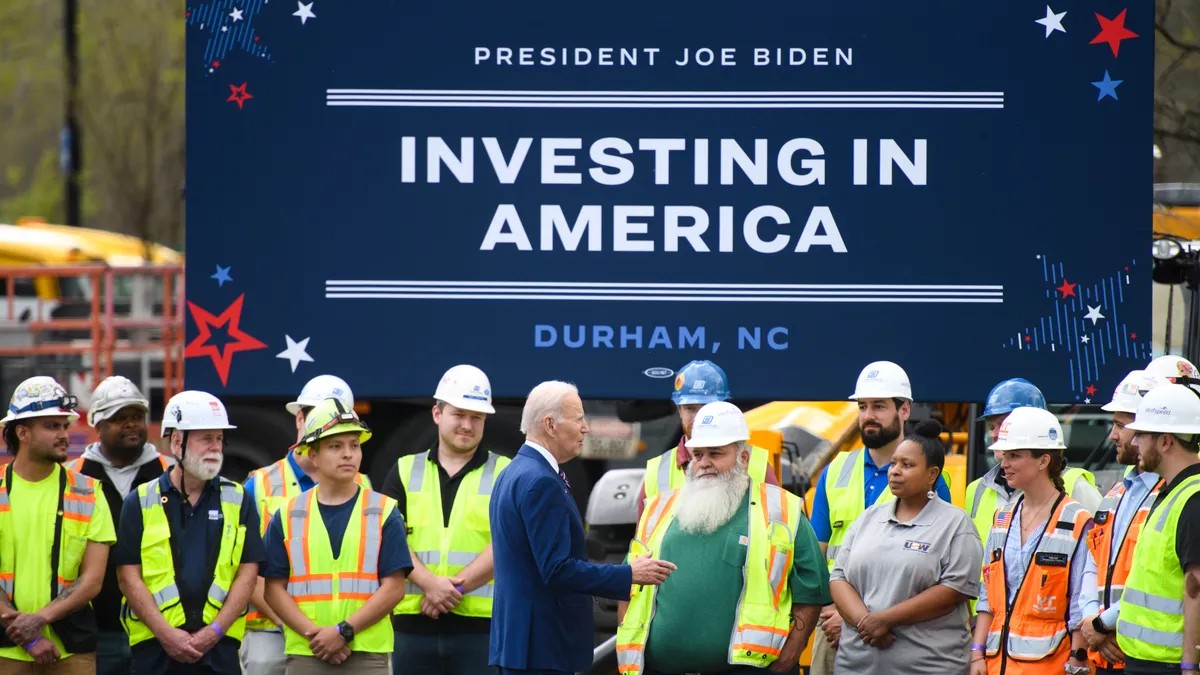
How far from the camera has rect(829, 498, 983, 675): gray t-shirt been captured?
23.4ft

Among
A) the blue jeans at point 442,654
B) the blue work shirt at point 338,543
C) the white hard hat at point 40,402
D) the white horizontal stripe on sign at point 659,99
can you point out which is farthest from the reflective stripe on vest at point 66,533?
the white horizontal stripe on sign at point 659,99

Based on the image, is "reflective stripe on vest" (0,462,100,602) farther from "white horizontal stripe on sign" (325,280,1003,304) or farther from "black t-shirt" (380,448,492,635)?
"white horizontal stripe on sign" (325,280,1003,304)

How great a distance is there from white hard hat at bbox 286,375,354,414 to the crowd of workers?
0.07 feet

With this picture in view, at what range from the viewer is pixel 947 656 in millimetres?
7156

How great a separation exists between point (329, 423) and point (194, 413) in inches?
26.0

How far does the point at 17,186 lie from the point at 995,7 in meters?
26.3

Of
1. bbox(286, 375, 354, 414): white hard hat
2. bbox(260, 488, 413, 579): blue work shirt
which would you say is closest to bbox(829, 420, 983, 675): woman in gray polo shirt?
bbox(260, 488, 413, 579): blue work shirt

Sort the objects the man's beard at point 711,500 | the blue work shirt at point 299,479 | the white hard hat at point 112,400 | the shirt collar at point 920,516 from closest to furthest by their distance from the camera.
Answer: the man's beard at point 711,500 → the shirt collar at point 920,516 → the white hard hat at point 112,400 → the blue work shirt at point 299,479

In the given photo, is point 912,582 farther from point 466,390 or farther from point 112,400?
point 112,400

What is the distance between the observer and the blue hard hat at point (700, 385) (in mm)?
7855

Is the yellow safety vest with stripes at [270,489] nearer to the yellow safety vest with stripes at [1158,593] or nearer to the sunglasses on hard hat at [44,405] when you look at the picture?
the sunglasses on hard hat at [44,405]

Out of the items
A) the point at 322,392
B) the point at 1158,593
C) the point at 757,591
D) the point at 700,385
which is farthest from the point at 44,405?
the point at 1158,593

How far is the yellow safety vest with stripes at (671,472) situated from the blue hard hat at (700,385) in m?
0.27

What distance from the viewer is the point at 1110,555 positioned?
6797mm
